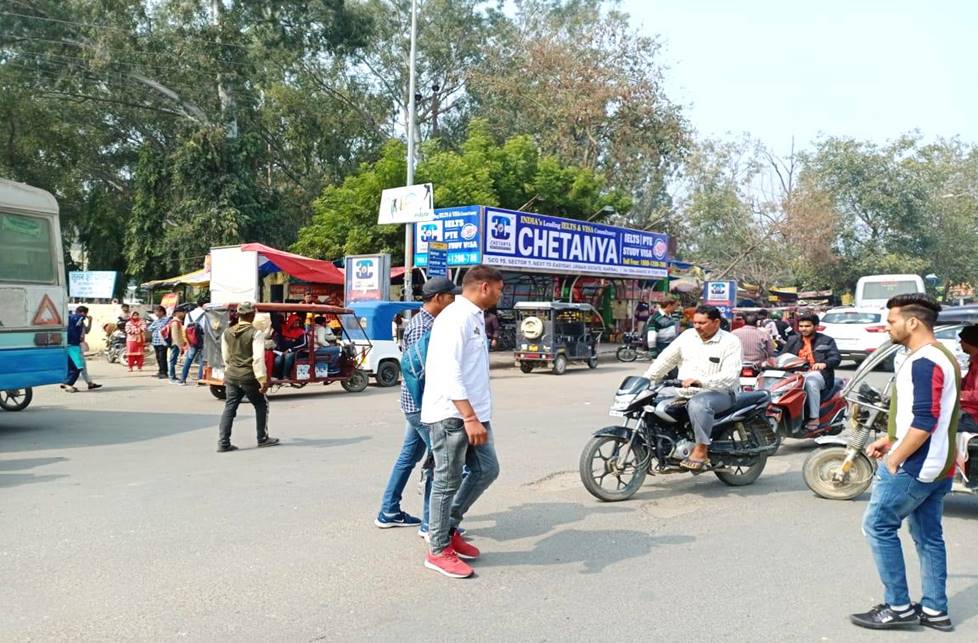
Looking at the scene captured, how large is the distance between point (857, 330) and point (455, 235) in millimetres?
10413

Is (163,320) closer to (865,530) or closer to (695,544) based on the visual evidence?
(695,544)

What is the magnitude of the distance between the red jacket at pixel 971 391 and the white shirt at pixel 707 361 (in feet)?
5.31

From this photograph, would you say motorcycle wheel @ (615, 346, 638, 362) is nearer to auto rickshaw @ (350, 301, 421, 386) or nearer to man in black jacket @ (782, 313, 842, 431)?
auto rickshaw @ (350, 301, 421, 386)

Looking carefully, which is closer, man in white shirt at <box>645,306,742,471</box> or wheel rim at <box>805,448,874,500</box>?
man in white shirt at <box>645,306,742,471</box>

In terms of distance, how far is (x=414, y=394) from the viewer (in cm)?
523

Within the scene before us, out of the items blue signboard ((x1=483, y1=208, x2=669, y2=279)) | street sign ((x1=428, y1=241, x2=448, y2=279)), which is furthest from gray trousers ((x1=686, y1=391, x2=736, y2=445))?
street sign ((x1=428, y1=241, x2=448, y2=279))

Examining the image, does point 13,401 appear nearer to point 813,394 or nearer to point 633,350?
point 813,394

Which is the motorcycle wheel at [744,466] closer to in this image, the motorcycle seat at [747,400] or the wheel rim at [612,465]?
the motorcycle seat at [747,400]

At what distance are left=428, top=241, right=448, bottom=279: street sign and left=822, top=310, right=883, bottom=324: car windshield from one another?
10.1 meters

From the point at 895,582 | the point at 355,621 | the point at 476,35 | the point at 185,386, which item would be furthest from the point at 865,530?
the point at 476,35

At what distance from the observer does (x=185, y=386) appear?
15977 mm

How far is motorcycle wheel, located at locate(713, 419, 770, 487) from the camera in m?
7.02

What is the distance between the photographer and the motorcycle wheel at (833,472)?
6.59m

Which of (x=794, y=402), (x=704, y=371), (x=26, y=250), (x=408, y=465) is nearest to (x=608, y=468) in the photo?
(x=704, y=371)
